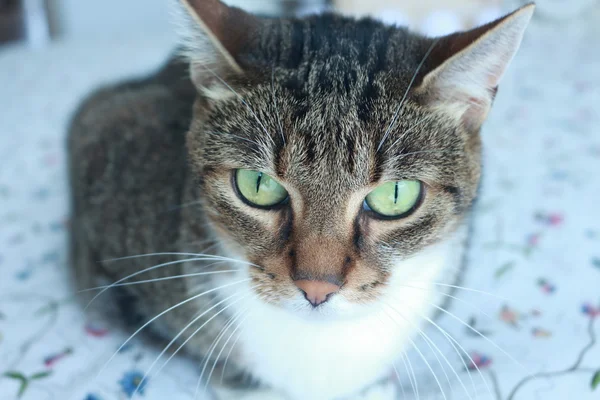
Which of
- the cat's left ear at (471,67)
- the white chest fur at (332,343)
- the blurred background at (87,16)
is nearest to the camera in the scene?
the cat's left ear at (471,67)

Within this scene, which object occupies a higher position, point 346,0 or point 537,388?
point 346,0

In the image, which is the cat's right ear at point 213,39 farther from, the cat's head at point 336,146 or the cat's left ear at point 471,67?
the cat's left ear at point 471,67

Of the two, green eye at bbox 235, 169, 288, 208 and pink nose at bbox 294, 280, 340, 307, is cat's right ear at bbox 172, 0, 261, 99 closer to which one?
green eye at bbox 235, 169, 288, 208

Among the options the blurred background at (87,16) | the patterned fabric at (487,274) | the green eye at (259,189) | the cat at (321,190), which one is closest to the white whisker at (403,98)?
the cat at (321,190)

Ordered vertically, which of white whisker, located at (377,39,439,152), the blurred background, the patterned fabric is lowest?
the patterned fabric

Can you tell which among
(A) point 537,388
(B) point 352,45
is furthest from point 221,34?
(A) point 537,388

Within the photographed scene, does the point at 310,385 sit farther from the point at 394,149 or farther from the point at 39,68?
the point at 39,68

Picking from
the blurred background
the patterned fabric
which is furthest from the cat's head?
the blurred background

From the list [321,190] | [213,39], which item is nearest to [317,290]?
[321,190]
